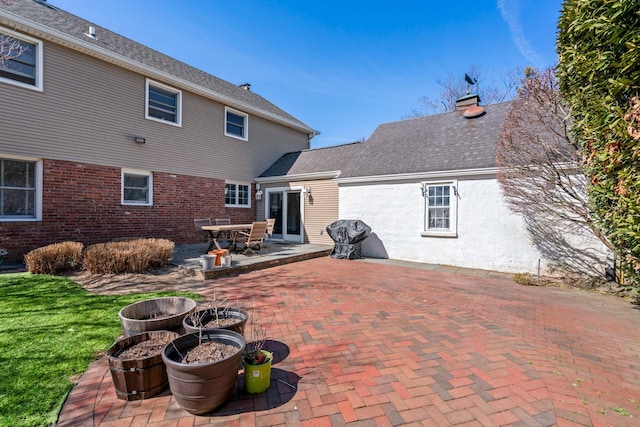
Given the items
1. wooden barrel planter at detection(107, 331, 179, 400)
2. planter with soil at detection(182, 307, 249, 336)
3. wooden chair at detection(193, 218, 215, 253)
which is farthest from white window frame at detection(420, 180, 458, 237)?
wooden barrel planter at detection(107, 331, 179, 400)

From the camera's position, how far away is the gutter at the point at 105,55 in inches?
289

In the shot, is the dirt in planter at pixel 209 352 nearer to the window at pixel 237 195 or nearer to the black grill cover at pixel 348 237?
A: the black grill cover at pixel 348 237

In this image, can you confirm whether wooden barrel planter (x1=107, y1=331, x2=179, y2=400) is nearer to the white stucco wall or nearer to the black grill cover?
the black grill cover

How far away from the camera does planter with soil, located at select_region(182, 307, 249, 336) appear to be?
2967 millimetres

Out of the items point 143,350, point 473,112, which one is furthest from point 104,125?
point 473,112

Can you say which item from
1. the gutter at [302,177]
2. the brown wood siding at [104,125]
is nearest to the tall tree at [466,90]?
the gutter at [302,177]

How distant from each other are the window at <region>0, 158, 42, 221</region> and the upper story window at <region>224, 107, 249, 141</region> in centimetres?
651

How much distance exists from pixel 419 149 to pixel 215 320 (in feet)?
30.7

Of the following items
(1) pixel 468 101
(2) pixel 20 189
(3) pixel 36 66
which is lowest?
(2) pixel 20 189

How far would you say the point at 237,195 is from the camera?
13484 millimetres

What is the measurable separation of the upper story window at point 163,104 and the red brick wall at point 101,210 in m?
2.08

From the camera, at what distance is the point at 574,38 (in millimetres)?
4773

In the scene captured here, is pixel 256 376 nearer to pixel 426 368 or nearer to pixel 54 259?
pixel 426 368

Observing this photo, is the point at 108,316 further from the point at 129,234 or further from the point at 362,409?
the point at 129,234
